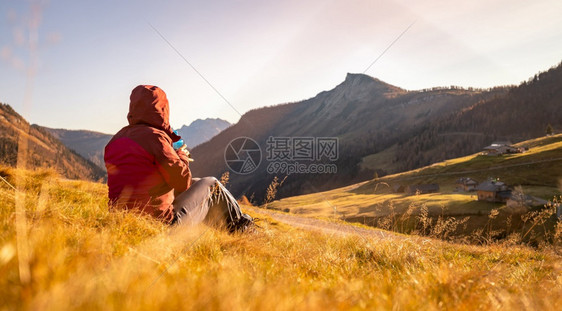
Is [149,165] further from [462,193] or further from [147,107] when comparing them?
[462,193]

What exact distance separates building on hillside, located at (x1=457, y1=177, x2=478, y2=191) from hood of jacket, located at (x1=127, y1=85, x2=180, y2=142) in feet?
321

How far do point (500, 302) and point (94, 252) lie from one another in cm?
261

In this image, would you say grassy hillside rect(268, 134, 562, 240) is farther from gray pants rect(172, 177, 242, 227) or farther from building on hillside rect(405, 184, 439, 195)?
gray pants rect(172, 177, 242, 227)

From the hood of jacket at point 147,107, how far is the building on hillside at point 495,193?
3361 inches

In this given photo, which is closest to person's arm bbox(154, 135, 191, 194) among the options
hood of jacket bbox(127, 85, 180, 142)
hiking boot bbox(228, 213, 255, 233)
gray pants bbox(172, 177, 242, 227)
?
hood of jacket bbox(127, 85, 180, 142)

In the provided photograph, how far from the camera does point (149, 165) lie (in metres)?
4.75

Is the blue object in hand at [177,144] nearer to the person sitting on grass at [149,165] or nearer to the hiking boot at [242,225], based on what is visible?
the person sitting on grass at [149,165]

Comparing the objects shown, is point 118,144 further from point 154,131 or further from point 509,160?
point 509,160

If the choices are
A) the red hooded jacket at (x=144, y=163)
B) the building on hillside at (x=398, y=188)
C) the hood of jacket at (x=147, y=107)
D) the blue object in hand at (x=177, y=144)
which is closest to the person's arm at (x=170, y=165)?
the red hooded jacket at (x=144, y=163)

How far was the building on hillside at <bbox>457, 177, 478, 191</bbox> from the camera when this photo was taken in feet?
285

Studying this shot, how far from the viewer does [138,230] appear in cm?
350

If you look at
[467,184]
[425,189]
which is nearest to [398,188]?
[425,189]

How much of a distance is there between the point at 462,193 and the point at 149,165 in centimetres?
9562

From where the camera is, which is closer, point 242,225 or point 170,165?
point 170,165
